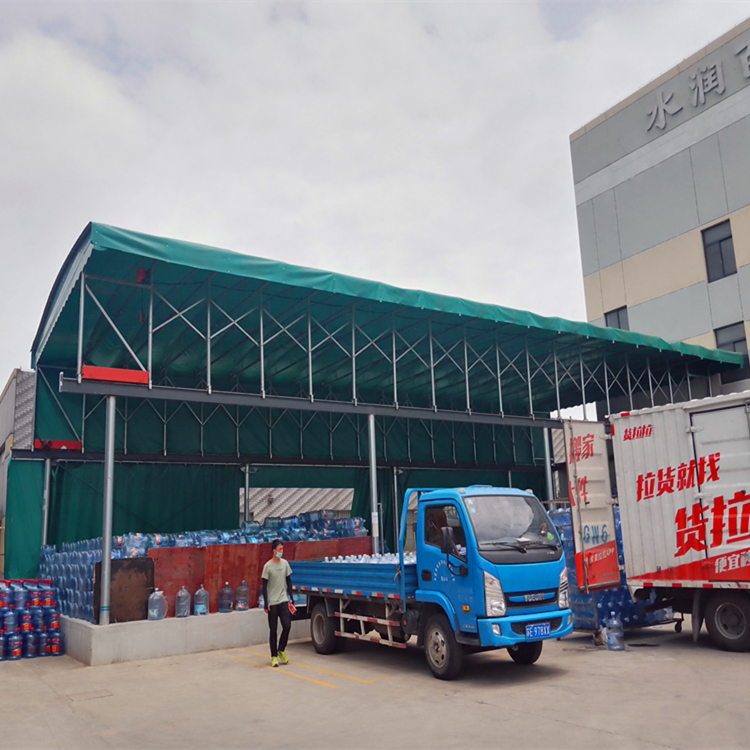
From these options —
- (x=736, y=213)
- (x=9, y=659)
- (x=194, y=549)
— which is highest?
(x=736, y=213)

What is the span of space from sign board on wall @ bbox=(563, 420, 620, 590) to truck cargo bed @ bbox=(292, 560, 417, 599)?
2.89 meters

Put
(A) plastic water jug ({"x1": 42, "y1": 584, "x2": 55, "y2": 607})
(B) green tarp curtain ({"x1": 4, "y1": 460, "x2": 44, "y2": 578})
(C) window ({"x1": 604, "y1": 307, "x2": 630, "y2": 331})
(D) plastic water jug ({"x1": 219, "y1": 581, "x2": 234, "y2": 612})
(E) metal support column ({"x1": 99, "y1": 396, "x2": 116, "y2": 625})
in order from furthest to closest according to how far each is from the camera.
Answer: (C) window ({"x1": 604, "y1": 307, "x2": 630, "y2": 331}), (B) green tarp curtain ({"x1": 4, "y1": 460, "x2": 44, "y2": 578}), (A) plastic water jug ({"x1": 42, "y1": 584, "x2": 55, "y2": 607}), (D) plastic water jug ({"x1": 219, "y1": 581, "x2": 234, "y2": 612}), (E) metal support column ({"x1": 99, "y1": 396, "x2": 116, "y2": 625})

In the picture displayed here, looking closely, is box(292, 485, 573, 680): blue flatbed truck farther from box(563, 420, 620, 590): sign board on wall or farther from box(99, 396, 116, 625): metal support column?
box(99, 396, 116, 625): metal support column

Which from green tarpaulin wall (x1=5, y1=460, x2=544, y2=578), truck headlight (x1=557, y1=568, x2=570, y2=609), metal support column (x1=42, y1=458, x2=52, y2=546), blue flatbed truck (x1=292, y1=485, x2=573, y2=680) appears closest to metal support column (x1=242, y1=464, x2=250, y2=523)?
green tarpaulin wall (x1=5, y1=460, x2=544, y2=578)

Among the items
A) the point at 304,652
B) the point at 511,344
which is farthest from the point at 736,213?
the point at 304,652

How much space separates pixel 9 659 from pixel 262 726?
7501 mm

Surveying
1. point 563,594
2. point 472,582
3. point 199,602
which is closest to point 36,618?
point 199,602

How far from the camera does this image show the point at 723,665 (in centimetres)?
895

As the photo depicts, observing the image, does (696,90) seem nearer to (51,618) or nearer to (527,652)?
(527,652)

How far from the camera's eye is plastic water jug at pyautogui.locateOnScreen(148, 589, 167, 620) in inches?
465

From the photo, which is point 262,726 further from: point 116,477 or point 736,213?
point 736,213

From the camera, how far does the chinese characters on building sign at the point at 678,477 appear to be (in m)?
10.0

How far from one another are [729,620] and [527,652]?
293 centimetres

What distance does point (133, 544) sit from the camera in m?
13.2
